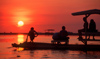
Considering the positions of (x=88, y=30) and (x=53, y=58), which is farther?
(x=88, y=30)

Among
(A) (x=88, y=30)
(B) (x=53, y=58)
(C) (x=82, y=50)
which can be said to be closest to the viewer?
(B) (x=53, y=58)

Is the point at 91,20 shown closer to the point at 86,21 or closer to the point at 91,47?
the point at 86,21

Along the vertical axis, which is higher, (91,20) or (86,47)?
(91,20)

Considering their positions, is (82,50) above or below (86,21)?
below

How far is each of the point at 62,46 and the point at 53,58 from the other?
17.4 feet

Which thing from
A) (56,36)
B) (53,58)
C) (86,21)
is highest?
(86,21)

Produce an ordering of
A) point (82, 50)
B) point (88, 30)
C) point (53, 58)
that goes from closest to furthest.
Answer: point (53, 58)
point (82, 50)
point (88, 30)

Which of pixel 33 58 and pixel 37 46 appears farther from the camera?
pixel 37 46

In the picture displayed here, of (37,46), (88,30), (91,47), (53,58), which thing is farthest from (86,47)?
(53,58)

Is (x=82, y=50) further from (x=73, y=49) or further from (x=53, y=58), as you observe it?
(x=53, y=58)

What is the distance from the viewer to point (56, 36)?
67.2 ft

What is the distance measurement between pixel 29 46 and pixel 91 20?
633 cm

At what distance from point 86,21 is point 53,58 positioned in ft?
24.4

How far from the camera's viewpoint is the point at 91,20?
21.3 metres
